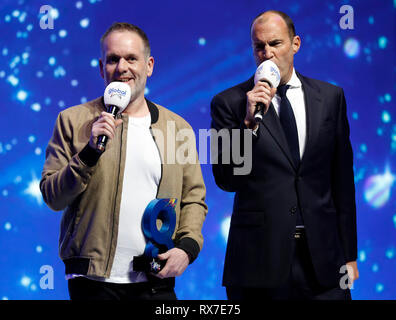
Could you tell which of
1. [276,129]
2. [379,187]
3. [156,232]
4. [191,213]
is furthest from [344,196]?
[379,187]

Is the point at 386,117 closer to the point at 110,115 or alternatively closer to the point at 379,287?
the point at 379,287

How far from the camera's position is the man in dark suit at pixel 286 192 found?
7.06ft

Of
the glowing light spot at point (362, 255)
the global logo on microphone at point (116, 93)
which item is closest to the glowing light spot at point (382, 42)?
the glowing light spot at point (362, 255)

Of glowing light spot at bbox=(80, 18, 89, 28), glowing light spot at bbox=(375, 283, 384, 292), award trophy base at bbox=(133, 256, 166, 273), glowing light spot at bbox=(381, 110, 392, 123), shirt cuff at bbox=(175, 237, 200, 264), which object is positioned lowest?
award trophy base at bbox=(133, 256, 166, 273)

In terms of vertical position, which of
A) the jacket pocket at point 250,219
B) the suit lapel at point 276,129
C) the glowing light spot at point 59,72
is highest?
the glowing light spot at point 59,72

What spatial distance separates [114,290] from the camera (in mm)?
1962

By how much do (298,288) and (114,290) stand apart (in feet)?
2.35

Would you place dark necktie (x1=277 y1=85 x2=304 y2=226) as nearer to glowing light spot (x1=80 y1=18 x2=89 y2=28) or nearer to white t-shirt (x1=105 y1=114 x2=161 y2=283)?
white t-shirt (x1=105 y1=114 x2=161 y2=283)

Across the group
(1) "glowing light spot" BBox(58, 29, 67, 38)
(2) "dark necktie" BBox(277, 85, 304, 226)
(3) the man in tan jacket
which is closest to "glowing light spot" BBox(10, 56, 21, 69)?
(1) "glowing light spot" BBox(58, 29, 67, 38)

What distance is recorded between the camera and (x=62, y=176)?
1952 millimetres

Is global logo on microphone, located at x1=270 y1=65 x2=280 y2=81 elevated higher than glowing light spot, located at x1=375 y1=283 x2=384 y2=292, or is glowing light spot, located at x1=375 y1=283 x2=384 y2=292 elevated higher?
global logo on microphone, located at x1=270 y1=65 x2=280 y2=81

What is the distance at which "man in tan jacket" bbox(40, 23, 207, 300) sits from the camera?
1.96 meters

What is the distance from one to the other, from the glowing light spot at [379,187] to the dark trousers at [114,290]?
82.6 inches

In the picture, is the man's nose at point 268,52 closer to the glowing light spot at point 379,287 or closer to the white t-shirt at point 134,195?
the white t-shirt at point 134,195
